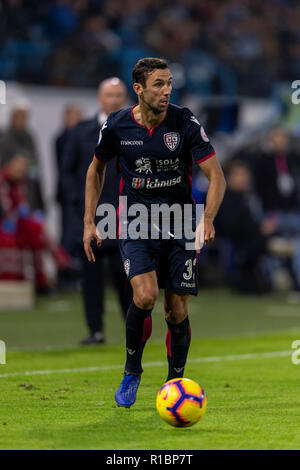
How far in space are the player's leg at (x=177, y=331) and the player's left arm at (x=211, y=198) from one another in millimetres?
395

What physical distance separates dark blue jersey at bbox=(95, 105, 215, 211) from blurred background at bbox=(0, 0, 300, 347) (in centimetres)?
447

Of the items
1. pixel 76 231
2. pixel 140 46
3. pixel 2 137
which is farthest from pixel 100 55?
pixel 76 231

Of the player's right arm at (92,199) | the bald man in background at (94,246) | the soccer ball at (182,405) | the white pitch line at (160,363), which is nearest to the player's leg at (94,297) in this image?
the bald man in background at (94,246)

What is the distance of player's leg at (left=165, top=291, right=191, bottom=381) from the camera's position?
6.90m

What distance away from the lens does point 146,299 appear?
263 inches

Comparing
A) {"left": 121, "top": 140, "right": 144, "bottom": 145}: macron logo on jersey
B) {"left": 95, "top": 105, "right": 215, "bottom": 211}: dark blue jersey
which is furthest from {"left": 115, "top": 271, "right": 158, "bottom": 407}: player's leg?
{"left": 121, "top": 140, "right": 144, "bottom": 145}: macron logo on jersey

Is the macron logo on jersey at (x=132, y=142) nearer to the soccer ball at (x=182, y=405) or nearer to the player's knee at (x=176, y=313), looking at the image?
the player's knee at (x=176, y=313)

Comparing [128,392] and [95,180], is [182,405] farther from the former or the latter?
[95,180]

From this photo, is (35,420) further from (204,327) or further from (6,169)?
(6,169)

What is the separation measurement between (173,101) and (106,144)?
440 inches

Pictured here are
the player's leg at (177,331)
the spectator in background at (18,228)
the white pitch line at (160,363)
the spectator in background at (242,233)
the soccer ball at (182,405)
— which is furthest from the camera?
the spectator in background at (242,233)

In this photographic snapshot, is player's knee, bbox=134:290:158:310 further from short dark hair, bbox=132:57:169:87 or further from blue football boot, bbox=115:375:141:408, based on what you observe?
short dark hair, bbox=132:57:169:87

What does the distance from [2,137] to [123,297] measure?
20.9 feet

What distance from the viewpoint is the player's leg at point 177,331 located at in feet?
22.6
